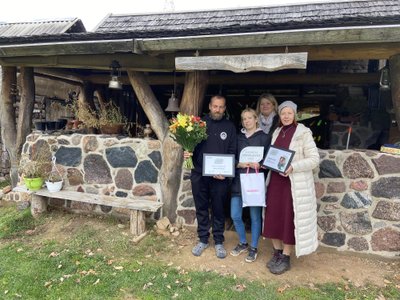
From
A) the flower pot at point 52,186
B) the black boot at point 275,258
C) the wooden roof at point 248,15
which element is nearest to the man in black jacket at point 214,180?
the black boot at point 275,258

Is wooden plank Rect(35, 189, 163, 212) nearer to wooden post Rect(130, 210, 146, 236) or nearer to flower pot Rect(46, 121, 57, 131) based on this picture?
wooden post Rect(130, 210, 146, 236)

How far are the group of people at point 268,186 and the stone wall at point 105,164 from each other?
3.15 ft

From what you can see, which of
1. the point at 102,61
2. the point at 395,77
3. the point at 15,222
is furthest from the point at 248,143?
the point at 15,222

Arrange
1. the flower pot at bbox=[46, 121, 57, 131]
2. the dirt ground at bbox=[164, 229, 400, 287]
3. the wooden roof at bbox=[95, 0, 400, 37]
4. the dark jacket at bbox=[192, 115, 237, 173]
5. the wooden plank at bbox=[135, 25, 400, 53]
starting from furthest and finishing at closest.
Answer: the wooden roof at bbox=[95, 0, 400, 37] < the flower pot at bbox=[46, 121, 57, 131] < the dark jacket at bbox=[192, 115, 237, 173] < the dirt ground at bbox=[164, 229, 400, 287] < the wooden plank at bbox=[135, 25, 400, 53]

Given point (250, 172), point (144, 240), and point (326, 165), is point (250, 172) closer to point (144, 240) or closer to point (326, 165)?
point (326, 165)

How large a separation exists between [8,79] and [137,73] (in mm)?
2506

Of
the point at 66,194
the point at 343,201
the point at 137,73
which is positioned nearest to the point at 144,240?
the point at 66,194

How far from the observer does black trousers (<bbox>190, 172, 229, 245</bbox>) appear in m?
3.50

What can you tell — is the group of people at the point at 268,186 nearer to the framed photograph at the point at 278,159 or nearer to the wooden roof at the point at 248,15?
the framed photograph at the point at 278,159

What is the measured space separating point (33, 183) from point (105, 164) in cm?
111

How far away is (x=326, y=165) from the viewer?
12.0ft

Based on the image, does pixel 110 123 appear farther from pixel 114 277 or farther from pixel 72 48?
pixel 114 277

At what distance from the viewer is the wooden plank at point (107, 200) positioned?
4.01m

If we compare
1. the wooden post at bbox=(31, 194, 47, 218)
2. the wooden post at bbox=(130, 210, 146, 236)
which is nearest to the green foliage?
the wooden post at bbox=(31, 194, 47, 218)
